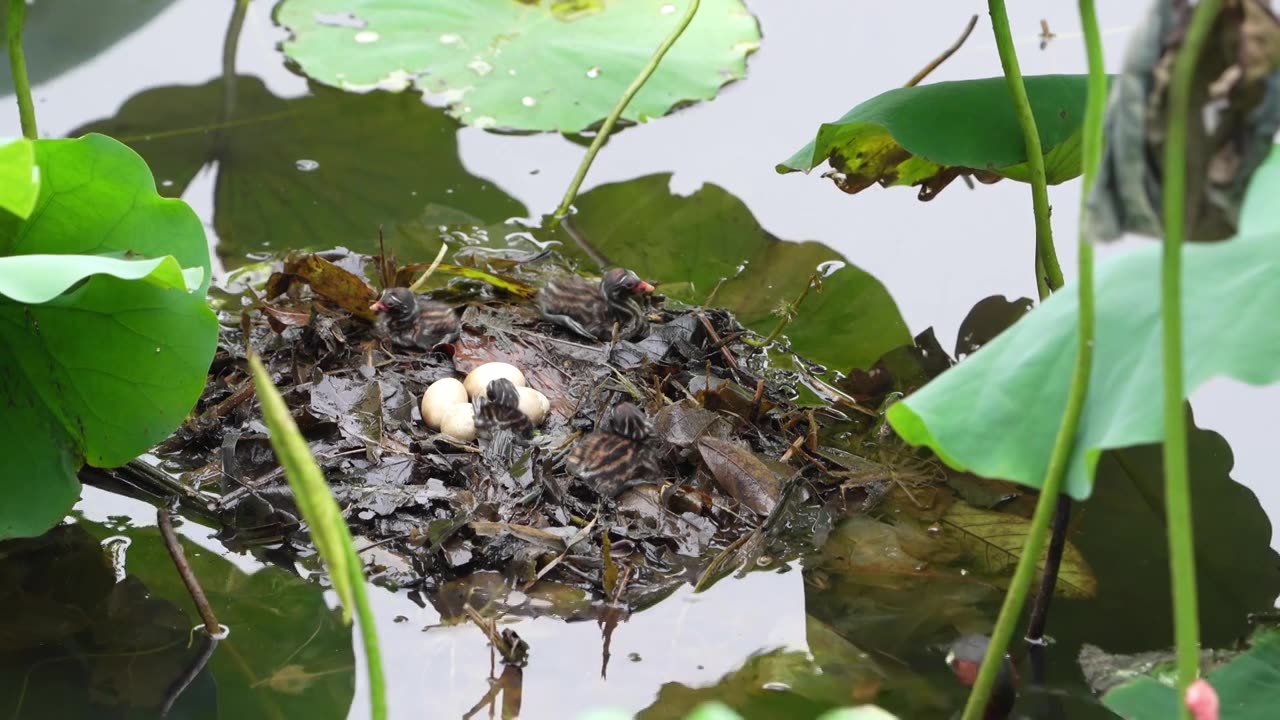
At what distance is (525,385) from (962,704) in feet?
3.75

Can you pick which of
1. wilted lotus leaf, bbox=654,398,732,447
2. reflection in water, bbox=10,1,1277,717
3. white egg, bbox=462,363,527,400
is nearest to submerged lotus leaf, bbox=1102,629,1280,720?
reflection in water, bbox=10,1,1277,717

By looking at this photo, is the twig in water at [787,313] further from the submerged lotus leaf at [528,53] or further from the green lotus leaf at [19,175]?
the green lotus leaf at [19,175]

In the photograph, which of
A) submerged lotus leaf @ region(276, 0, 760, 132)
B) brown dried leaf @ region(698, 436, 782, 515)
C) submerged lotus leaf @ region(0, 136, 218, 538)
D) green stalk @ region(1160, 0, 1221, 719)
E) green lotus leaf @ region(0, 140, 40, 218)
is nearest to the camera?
green stalk @ region(1160, 0, 1221, 719)

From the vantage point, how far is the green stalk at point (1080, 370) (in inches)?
47.5

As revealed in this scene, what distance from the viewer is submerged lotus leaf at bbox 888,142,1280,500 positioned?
1357mm

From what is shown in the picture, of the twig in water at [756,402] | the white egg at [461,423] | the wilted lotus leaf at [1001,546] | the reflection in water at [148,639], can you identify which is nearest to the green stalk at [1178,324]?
the wilted lotus leaf at [1001,546]

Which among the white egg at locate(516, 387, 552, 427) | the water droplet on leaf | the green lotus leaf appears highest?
the green lotus leaf

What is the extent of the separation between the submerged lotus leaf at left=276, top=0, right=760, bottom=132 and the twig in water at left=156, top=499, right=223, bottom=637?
6.51ft

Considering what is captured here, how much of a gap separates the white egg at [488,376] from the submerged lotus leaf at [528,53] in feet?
4.28

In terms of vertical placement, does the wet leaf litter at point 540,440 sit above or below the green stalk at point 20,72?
below

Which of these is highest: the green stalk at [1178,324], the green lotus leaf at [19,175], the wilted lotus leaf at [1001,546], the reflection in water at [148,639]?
the green stalk at [1178,324]

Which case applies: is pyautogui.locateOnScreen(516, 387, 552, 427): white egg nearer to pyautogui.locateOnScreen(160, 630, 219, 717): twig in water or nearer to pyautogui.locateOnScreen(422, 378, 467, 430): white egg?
pyautogui.locateOnScreen(422, 378, 467, 430): white egg

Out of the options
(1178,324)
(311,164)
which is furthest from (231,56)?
(1178,324)

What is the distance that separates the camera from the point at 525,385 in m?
2.62
